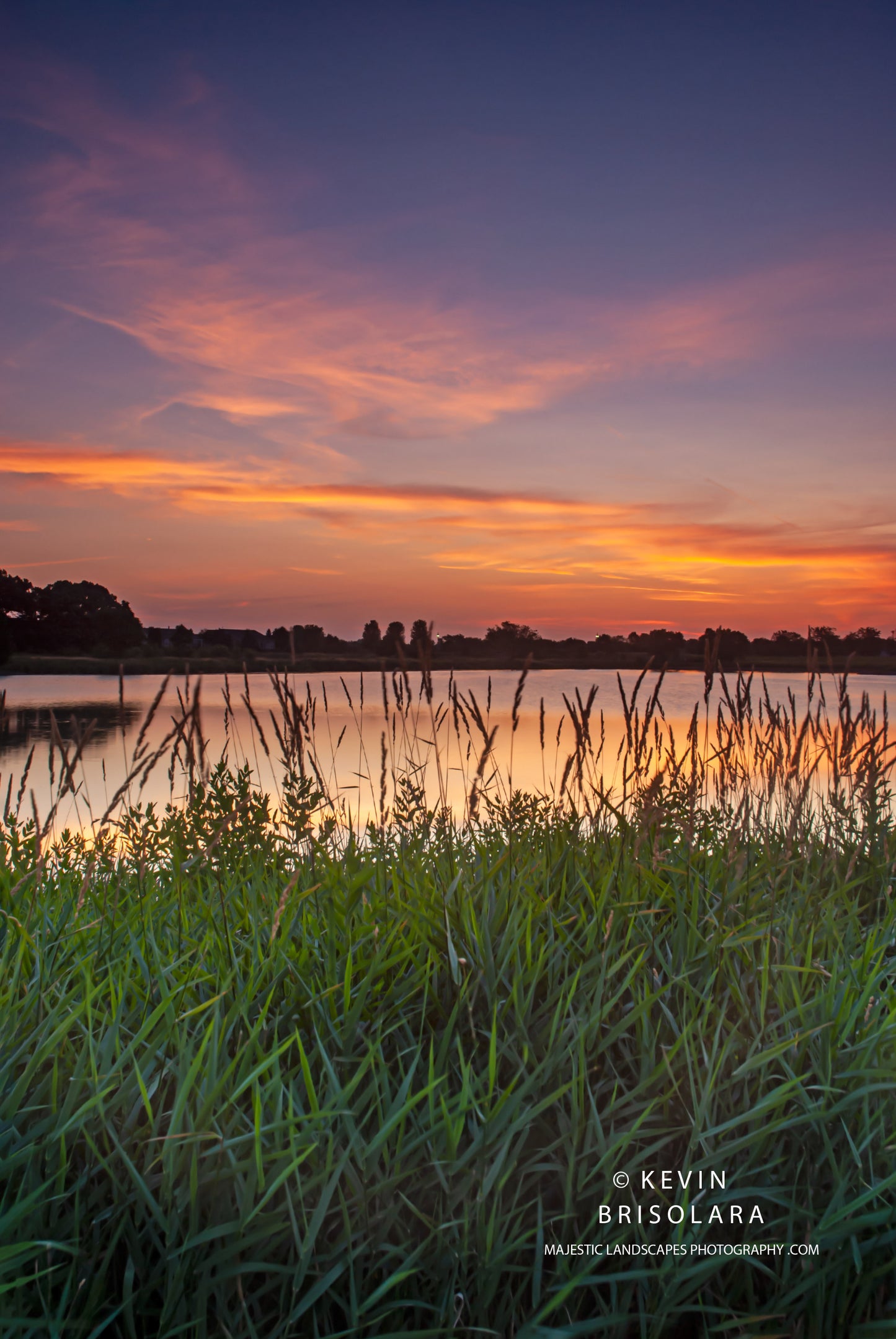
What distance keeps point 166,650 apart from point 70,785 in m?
31.9

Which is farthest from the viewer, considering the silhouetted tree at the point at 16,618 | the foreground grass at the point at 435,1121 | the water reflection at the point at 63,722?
the silhouetted tree at the point at 16,618

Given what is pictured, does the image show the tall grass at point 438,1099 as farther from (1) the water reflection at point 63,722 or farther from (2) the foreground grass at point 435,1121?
(1) the water reflection at point 63,722

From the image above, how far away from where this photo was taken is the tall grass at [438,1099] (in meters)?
1.62

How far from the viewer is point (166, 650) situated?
108 ft

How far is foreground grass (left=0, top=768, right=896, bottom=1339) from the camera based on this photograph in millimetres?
1617

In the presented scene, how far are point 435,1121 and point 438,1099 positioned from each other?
64mm

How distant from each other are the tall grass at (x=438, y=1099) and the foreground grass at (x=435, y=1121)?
0.01 metres

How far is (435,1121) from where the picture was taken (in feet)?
6.26

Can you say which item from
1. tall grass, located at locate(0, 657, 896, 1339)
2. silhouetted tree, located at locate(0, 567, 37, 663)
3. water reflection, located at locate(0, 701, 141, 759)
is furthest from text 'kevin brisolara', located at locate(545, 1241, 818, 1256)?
silhouetted tree, located at locate(0, 567, 37, 663)

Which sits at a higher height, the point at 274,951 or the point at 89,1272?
the point at 274,951

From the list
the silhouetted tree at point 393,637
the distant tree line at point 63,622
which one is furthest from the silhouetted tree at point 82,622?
the silhouetted tree at point 393,637

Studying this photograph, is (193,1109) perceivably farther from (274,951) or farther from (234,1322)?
(274,951)

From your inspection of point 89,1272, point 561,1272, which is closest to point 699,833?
point 561,1272

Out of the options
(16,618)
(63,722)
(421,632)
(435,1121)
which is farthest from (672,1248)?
(16,618)
